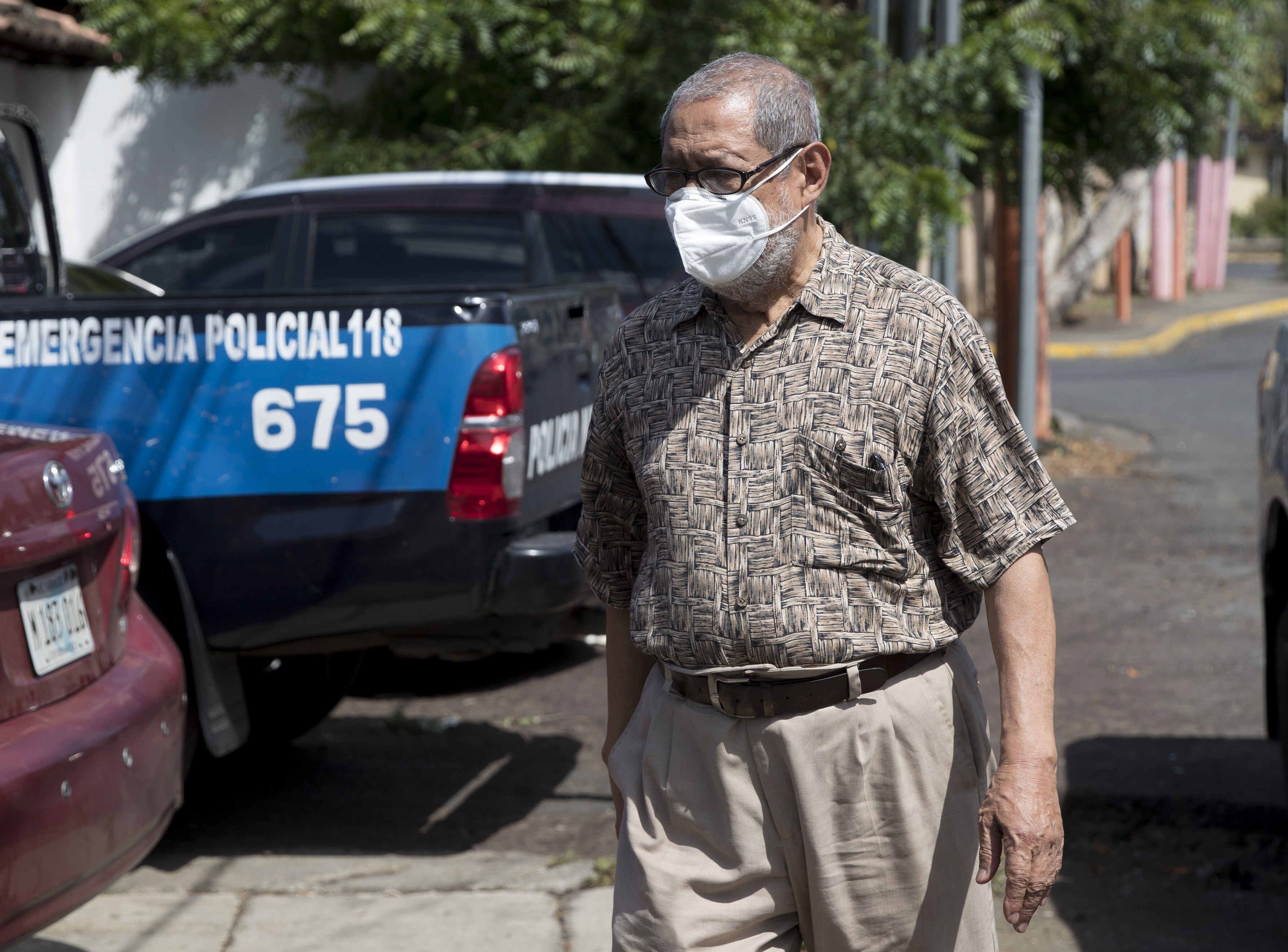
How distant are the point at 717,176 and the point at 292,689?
328 centimetres

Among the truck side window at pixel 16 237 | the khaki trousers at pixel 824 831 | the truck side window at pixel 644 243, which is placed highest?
the truck side window at pixel 16 237

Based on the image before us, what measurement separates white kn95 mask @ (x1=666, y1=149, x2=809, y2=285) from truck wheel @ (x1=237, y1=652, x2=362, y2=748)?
3.03 metres

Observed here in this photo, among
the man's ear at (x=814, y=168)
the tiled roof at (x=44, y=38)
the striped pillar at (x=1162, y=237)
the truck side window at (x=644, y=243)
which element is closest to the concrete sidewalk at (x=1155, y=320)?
the striped pillar at (x=1162, y=237)

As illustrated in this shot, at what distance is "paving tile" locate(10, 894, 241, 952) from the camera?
3645 mm

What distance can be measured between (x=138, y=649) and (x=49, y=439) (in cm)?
54

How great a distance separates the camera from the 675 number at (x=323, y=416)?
12.5 feet

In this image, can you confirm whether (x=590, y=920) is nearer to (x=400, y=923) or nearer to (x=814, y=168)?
(x=400, y=923)

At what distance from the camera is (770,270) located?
2164mm

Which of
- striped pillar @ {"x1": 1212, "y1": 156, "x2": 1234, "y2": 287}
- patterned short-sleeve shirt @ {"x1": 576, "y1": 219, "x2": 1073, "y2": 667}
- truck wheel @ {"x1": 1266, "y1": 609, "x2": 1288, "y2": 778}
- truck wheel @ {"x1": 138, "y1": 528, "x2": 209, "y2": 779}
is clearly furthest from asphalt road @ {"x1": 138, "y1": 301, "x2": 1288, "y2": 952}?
striped pillar @ {"x1": 1212, "y1": 156, "x2": 1234, "y2": 287}

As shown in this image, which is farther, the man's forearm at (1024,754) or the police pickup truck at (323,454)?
the police pickup truck at (323,454)

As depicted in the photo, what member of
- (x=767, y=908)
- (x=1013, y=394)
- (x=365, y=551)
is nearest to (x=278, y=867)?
(x=365, y=551)

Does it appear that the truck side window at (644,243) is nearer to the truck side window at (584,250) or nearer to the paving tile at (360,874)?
the truck side window at (584,250)

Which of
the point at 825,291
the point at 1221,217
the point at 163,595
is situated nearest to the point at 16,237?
the point at 163,595

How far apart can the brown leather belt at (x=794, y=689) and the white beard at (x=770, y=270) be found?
0.57 metres
